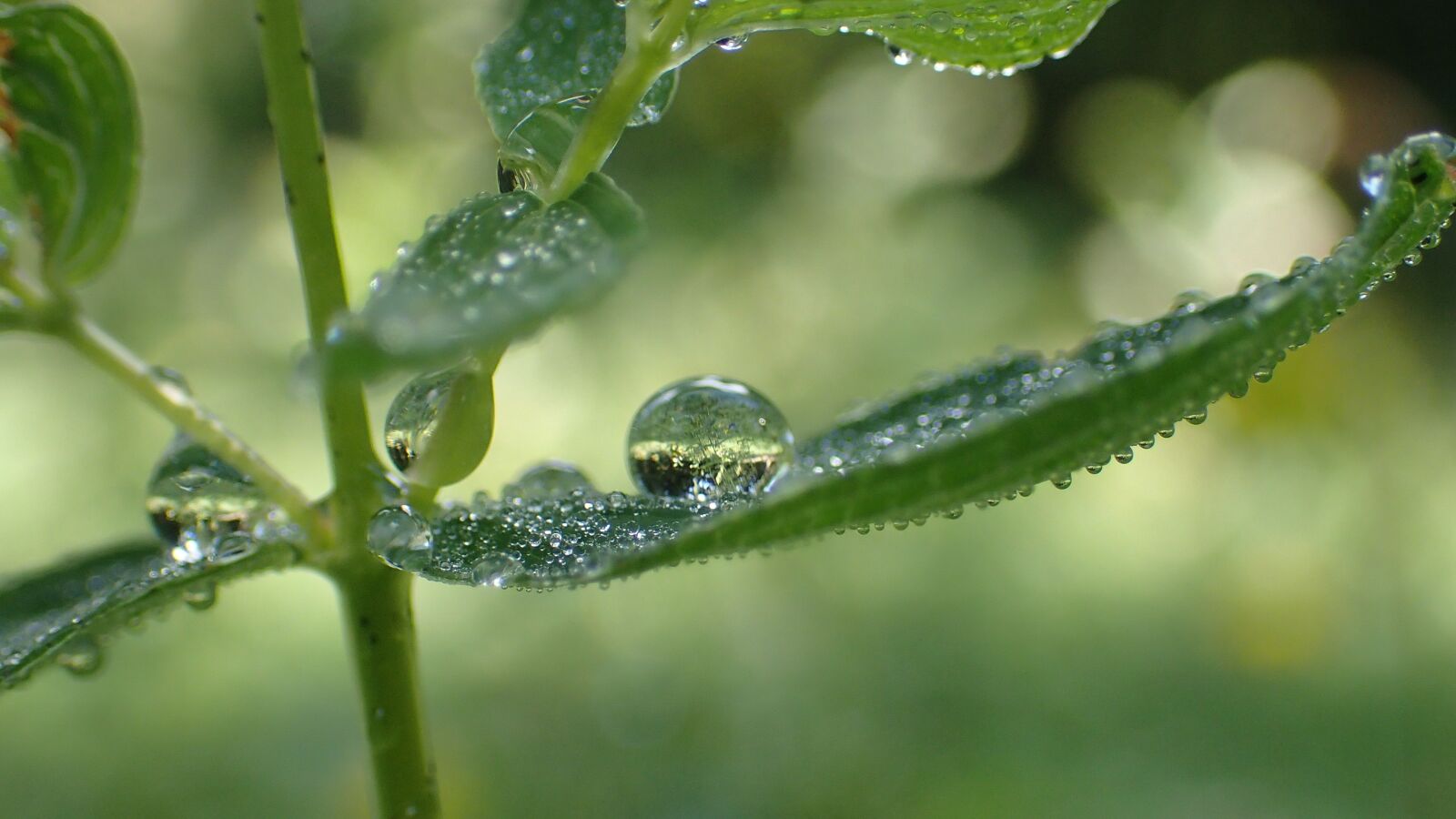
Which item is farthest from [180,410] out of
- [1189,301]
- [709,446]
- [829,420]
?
[829,420]

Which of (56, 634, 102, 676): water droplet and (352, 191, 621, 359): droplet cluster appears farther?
(56, 634, 102, 676): water droplet

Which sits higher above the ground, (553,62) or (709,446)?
(553,62)

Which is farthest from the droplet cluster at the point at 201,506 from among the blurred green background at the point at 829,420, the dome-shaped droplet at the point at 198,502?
the blurred green background at the point at 829,420

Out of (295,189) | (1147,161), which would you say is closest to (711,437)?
(295,189)

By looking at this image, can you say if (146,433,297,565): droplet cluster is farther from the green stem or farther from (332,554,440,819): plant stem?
the green stem

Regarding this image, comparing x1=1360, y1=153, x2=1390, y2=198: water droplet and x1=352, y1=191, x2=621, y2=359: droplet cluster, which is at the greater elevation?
x1=1360, y1=153, x2=1390, y2=198: water droplet

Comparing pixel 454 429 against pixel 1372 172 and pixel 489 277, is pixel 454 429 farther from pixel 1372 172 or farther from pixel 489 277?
pixel 1372 172

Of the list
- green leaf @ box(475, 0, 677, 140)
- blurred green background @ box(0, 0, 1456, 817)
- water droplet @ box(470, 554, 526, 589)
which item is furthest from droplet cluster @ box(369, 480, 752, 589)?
blurred green background @ box(0, 0, 1456, 817)
